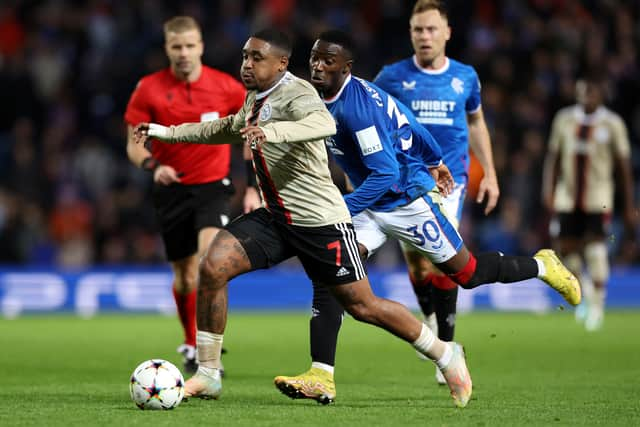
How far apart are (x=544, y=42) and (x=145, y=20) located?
21.6ft

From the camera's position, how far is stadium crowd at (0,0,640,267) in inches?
664

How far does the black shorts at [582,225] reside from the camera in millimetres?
13711

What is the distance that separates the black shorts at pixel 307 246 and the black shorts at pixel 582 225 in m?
7.79

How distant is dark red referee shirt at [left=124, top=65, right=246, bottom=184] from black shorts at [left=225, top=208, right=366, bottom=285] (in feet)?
8.23

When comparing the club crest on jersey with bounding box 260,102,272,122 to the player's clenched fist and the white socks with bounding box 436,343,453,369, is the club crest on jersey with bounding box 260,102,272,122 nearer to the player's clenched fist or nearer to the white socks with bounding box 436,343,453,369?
the player's clenched fist

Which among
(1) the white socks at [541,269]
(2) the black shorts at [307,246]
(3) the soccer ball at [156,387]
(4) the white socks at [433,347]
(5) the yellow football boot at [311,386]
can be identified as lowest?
(5) the yellow football boot at [311,386]

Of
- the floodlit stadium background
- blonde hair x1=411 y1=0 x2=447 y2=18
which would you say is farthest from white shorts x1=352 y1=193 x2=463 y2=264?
the floodlit stadium background

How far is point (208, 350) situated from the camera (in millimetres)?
6773

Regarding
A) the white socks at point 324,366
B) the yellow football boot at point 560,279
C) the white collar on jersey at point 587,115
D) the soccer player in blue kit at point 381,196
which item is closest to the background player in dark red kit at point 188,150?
the soccer player in blue kit at point 381,196

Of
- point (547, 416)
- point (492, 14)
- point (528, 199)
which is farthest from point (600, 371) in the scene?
point (492, 14)

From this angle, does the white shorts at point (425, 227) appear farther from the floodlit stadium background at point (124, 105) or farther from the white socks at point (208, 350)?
the floodlit stadium background at point (124, 105)

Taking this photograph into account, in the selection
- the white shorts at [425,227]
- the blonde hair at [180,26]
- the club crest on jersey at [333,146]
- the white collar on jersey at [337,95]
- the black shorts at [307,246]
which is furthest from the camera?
the blonde hair at [180,26]

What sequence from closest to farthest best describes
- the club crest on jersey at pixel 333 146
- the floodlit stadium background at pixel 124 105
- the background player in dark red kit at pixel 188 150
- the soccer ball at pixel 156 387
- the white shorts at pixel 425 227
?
the soccer ball at pixel 156 387, the club crest on jersey at pixel 333 146, the white shorts at pixel 425 227, the background player in dark red kit at pixel 188 150, the floodlit stadium background at pixel 124 105

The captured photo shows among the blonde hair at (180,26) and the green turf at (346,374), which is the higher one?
the blonde hair at (180,26)
